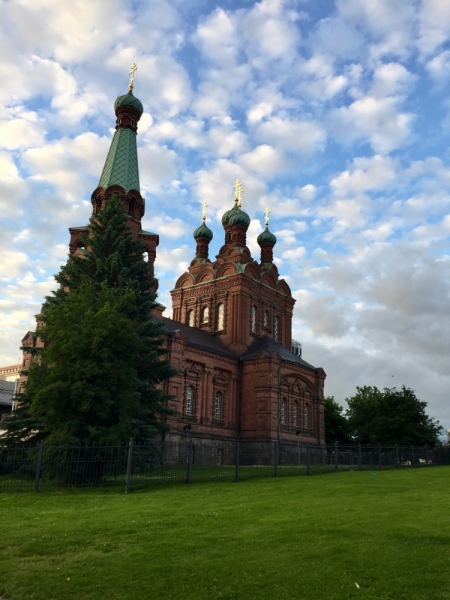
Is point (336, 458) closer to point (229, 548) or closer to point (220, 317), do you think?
point (229, 548)

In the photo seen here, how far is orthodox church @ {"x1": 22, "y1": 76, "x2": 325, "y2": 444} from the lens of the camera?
121ft

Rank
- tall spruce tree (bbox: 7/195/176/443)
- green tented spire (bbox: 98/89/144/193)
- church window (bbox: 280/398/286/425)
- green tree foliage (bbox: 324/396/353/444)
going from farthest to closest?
green tree foliage (bbox: 324/396/353/444)
church window (bbox: 280/398/286/425)
green tented spire (bbox: 98/89/144/193)
tall spruce tree (bbox: 7/195/176/443)

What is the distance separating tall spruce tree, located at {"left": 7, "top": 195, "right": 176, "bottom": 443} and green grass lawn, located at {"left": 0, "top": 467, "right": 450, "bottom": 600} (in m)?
4.36

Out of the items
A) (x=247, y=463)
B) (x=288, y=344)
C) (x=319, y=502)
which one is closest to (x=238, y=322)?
(x=288, y=344)

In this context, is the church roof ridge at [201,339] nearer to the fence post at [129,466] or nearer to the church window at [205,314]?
the church window at [205,314]

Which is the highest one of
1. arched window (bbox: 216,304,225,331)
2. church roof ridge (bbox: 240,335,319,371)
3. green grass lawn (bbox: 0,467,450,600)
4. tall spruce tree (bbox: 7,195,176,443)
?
arched window (bbox: 216,304,225,331)

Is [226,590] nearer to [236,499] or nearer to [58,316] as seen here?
[236,499]

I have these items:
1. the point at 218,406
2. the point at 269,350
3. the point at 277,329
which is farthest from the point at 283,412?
the point at 277,329

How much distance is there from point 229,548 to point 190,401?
1123 inches

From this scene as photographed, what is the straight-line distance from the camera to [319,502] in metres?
13.5

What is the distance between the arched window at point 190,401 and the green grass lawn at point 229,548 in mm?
22038

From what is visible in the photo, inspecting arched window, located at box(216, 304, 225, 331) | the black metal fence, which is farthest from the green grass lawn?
arched window, located at box(216, 304, 225, 331)

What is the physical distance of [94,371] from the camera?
18.7 meters

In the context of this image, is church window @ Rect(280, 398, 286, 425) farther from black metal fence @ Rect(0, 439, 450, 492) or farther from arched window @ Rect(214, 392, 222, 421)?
black metal fence @ Rect(0, 439, 450, 492)
